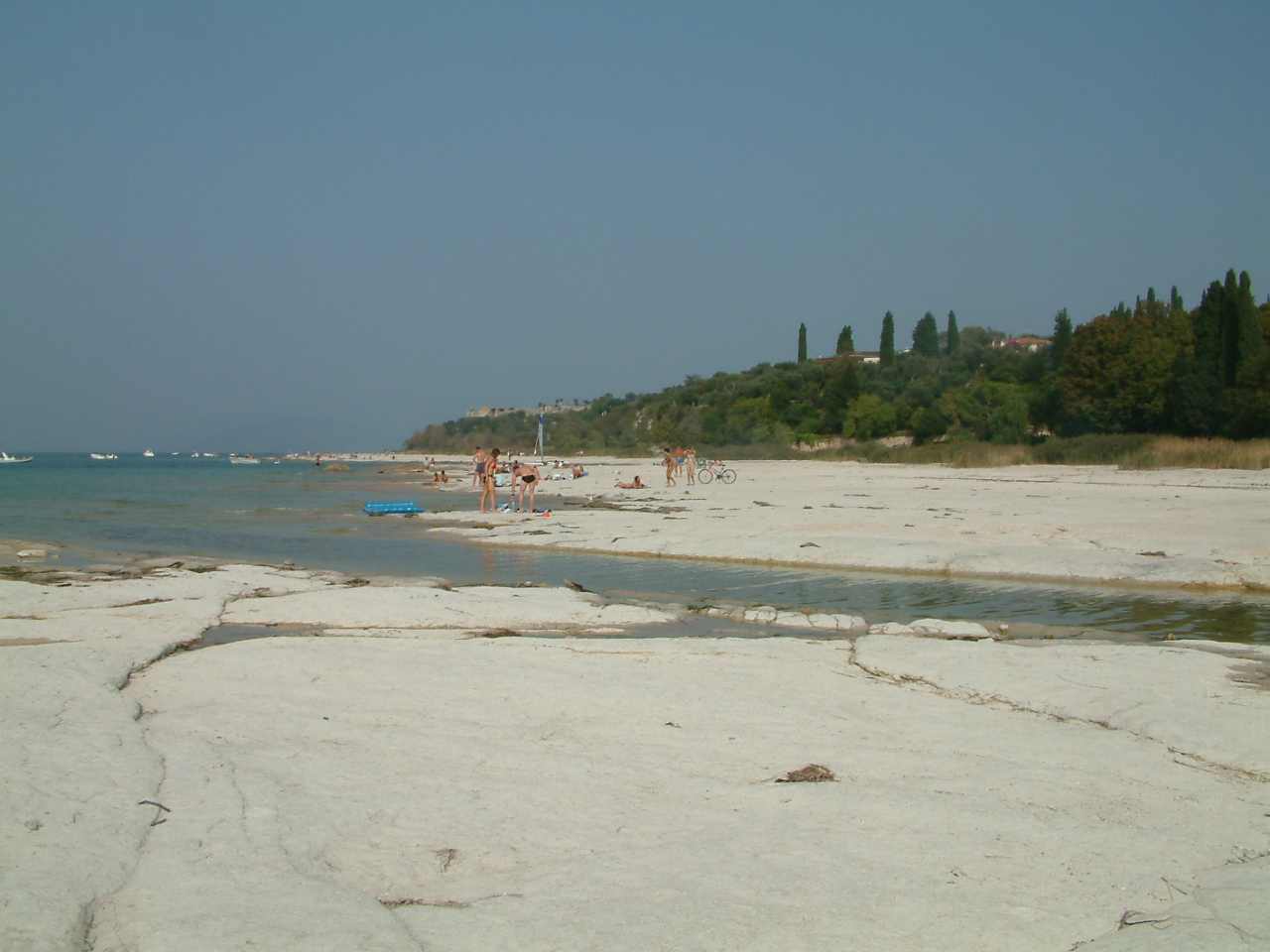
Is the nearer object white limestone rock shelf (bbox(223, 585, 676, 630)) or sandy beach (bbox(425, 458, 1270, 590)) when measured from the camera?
white limestone rock shelf (bbox(223, 585, 676, 630))

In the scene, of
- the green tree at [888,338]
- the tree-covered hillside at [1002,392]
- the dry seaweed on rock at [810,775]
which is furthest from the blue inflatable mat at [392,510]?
the green tree at [888,338]

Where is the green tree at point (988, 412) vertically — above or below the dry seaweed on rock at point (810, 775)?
above

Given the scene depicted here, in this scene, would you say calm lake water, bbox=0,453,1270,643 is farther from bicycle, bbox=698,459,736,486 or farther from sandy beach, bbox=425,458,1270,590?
bicycle, bbox=698,459,736,486

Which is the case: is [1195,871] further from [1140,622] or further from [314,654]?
[1140,622]

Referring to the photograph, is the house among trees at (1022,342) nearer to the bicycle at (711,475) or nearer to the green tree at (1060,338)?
the green tree at (1060,338)

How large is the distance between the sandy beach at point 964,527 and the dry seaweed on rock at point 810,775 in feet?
39.4

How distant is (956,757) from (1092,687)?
264cm

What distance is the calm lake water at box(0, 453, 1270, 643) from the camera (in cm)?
1396

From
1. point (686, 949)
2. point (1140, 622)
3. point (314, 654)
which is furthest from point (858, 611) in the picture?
point (686, 949)

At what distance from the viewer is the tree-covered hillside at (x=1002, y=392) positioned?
50062 mm

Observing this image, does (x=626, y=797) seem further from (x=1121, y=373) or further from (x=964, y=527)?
(x=1121, y=373)

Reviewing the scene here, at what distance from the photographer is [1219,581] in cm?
1622

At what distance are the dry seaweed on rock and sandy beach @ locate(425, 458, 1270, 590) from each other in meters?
12.0

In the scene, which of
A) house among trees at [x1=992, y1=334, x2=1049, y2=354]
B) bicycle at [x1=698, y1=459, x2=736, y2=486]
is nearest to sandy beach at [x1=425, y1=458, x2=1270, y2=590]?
bicycle at [x1=698, y1=459, x2=736, y2=486]
